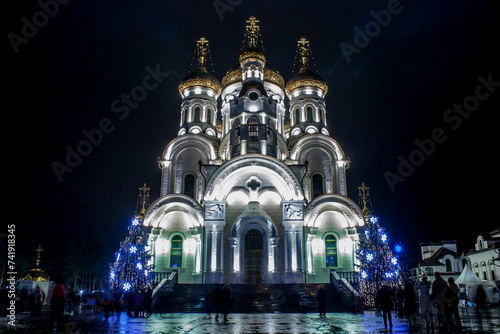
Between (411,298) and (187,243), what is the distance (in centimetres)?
1696

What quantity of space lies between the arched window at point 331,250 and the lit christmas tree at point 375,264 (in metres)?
4.49

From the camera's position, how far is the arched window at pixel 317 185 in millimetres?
27281

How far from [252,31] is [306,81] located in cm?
630

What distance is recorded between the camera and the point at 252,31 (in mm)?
32656

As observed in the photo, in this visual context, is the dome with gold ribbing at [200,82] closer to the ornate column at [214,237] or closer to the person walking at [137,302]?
the ornate column at [214,237]

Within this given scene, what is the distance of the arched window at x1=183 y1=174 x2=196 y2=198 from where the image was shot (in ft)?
90.0

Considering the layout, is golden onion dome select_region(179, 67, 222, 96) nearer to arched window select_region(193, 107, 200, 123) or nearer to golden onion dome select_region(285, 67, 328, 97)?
arched window select_region(193, 107, 200, 123)

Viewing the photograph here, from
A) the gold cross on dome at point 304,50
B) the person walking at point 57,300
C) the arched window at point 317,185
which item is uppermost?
the gold cross on dome at point 304,50

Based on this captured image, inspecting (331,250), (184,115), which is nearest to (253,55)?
(184,115)

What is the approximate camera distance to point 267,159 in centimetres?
2488

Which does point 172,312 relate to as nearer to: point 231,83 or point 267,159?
point 267,159

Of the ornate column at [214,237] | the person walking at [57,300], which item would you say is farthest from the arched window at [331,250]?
the person walking at [57,300]

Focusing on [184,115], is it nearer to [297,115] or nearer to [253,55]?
[253,55]

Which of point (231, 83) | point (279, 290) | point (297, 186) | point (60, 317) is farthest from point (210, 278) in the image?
point (231, 83)
